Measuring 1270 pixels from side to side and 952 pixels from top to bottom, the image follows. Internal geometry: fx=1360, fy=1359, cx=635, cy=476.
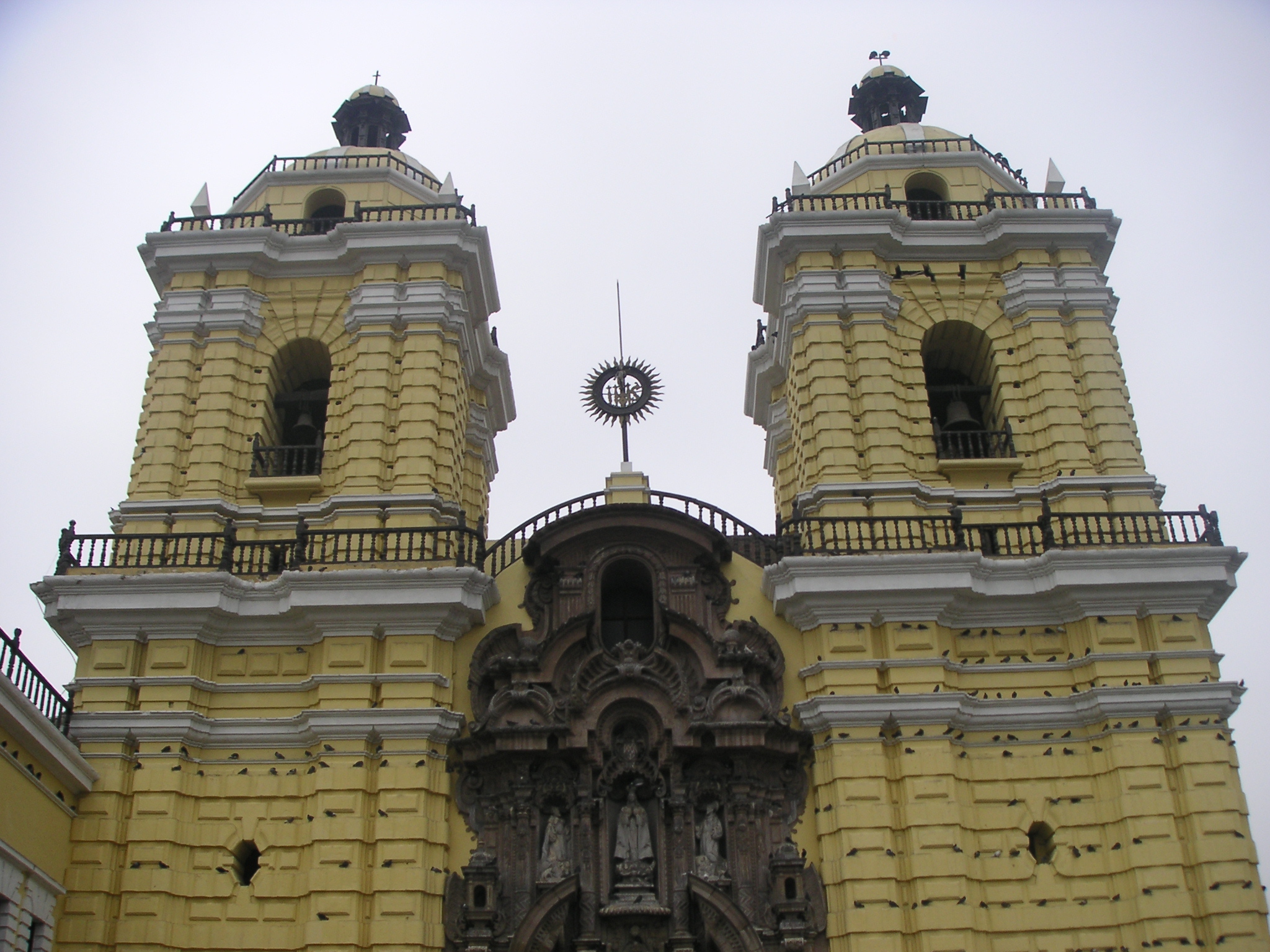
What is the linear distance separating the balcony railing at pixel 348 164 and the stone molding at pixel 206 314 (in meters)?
3.41

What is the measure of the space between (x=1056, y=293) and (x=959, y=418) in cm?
259

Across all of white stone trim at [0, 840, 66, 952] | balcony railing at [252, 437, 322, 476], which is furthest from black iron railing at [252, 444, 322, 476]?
white stone trim at [0, 840, 66, 952]

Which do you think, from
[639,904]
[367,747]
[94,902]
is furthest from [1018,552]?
[94,902]

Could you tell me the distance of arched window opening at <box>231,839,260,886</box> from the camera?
1770cm

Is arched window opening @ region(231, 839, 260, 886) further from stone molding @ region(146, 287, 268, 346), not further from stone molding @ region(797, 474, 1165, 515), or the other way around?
stone molding @ region(797, 474, 1165, 515)

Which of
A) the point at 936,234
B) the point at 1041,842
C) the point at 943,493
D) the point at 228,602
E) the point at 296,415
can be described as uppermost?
the point at 936,234

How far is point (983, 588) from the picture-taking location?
19.1 metres

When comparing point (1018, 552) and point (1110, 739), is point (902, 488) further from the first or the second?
point (1110, 739)

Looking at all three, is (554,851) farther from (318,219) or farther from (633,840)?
(318,219)

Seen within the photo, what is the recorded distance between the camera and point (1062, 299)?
72.9 ft

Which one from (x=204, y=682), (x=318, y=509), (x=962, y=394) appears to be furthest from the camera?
(x=962, y=394)

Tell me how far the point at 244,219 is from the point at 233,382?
3.63 meters

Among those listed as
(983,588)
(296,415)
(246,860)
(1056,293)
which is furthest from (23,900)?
(1056,293)

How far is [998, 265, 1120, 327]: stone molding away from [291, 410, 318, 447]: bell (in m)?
11.6
